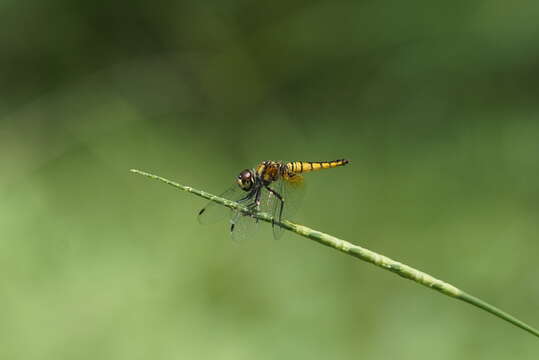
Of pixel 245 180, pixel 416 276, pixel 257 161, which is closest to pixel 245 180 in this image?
pixel 245 180

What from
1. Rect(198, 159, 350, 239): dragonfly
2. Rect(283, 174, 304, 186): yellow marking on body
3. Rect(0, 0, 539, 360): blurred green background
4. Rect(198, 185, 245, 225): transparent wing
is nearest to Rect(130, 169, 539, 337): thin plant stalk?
Rect(198, 159, 350, 239): dragonfly

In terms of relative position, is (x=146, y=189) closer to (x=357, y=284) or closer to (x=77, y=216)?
(x=77, y=216)

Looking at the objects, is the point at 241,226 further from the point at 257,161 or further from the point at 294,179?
the point at 257,161

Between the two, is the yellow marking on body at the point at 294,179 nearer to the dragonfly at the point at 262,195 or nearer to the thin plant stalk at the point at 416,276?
the dragonfly at the point at 262,195

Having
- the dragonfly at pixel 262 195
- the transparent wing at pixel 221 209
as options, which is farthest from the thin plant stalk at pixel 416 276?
the transparent wing at pixel 221 209

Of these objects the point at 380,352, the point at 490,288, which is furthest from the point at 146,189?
the point at 490,288
